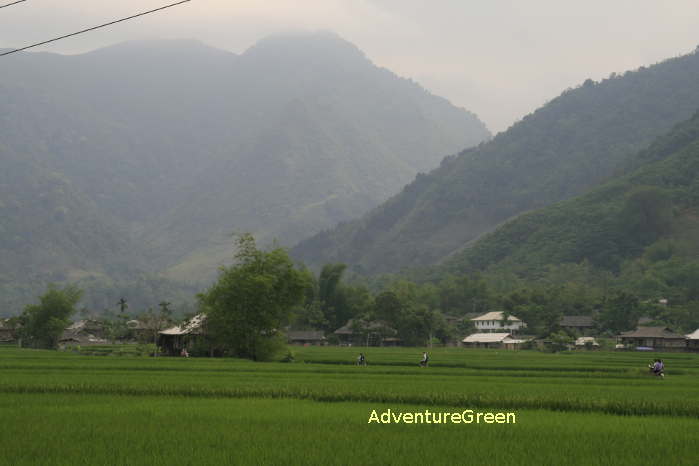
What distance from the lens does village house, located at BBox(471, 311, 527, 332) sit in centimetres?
15812

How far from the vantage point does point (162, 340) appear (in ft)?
272

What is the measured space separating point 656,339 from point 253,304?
79.6 metres

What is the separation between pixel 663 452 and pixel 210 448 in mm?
11293

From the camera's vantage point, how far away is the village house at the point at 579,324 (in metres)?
150

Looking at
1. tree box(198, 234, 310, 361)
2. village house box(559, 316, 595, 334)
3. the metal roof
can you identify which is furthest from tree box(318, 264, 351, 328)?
tree box(198, 234, 310, 361)

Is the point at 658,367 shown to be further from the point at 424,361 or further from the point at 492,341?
the point at 492,341

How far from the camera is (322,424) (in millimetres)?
22078

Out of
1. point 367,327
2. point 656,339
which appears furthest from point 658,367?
point 367,327

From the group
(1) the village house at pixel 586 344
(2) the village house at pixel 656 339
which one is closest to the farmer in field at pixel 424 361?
(2) the village house at pixel 656 339

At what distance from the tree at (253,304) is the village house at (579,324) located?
90.8 m

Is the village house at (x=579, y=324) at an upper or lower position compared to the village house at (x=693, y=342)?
upper

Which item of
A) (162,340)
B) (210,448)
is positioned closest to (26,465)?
(210,448)

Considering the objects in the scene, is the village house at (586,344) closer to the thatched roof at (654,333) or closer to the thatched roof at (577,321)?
the thatched roof at (654,333)

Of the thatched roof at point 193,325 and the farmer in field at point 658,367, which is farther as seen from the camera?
the thatched roof at point 193,325
